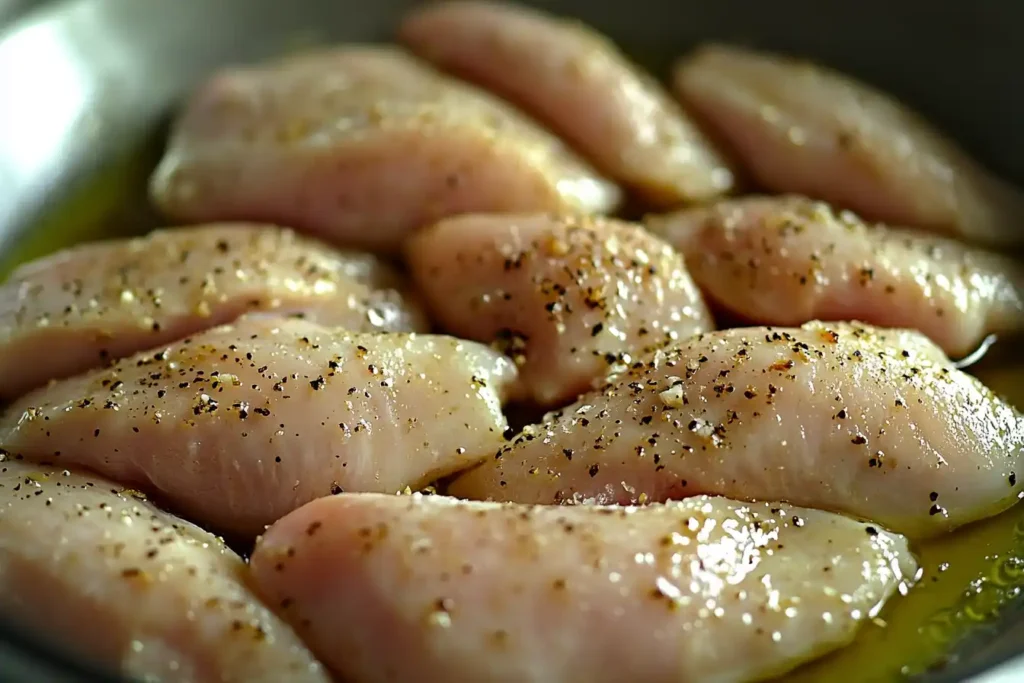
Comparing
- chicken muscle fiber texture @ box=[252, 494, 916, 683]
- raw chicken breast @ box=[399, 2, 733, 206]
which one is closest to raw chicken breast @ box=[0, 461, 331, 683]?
chicken muscle fiber texture @ box=[252, 494, 916, 683]

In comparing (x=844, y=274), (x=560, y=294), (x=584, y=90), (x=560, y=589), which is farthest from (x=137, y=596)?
(x=584, y=90)

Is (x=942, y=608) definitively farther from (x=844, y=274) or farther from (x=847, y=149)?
(x=847, y=149)

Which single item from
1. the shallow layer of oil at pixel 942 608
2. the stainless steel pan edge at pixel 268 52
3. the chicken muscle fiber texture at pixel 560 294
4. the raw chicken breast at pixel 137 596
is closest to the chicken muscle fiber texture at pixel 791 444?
the shallow layer of oil at pixel 942 608

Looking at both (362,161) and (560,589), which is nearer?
(560,589)

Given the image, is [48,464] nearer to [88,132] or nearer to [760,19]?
[88,132]

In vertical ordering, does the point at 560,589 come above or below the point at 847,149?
below

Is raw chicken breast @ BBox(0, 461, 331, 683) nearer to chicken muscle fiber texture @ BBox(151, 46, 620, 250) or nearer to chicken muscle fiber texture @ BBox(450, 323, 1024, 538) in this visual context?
chicken muscle fiber texture @ BBox(450, 323, 1024, 538)

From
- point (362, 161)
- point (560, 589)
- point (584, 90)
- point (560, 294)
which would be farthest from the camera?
point (584, 90)
